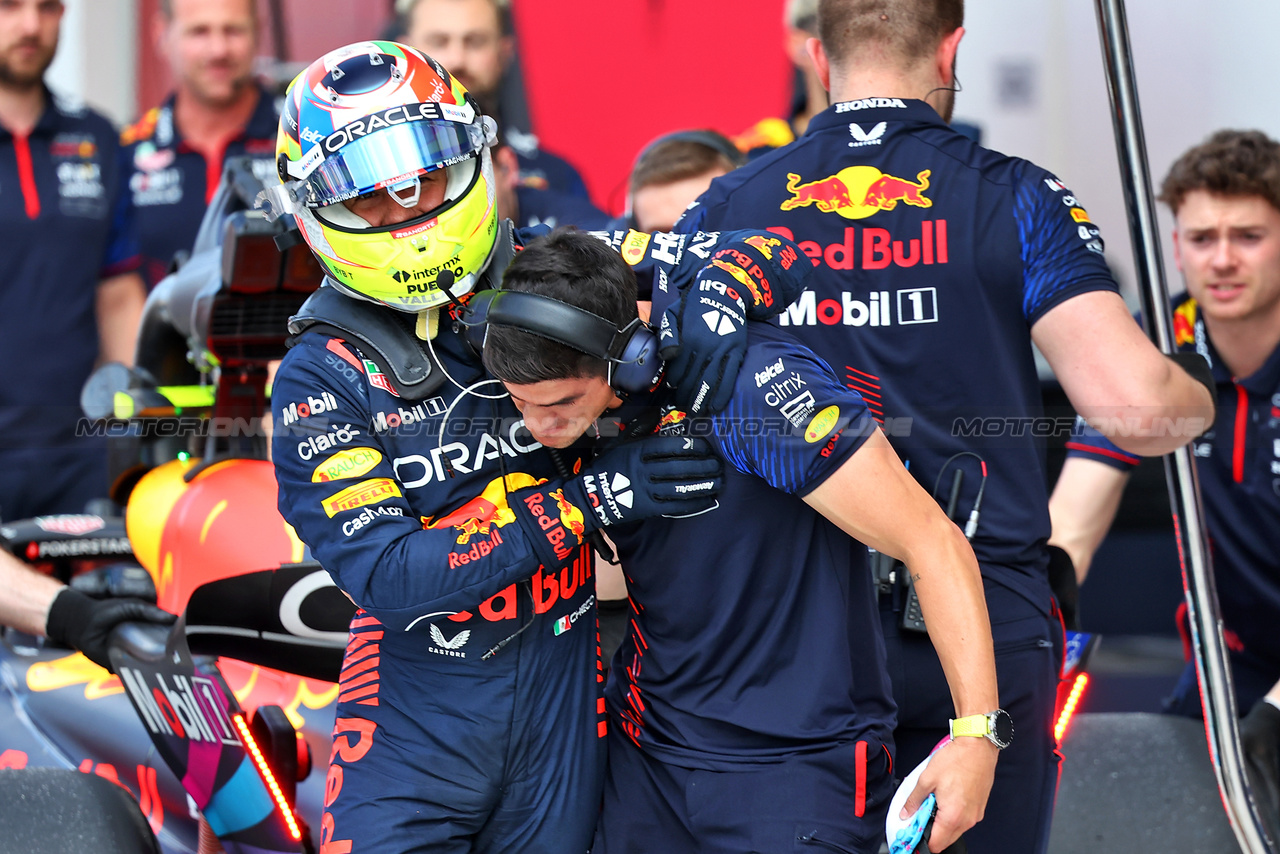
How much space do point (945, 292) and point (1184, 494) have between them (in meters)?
0.50

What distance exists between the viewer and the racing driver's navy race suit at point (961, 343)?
6.58ft

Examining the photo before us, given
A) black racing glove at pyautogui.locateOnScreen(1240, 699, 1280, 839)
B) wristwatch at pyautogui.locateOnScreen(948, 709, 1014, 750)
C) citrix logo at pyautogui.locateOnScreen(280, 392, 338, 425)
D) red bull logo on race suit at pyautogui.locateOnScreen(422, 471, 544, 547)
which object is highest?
citrix logo at pyautogui.locateOnScreen(280, 392, 338, 425)

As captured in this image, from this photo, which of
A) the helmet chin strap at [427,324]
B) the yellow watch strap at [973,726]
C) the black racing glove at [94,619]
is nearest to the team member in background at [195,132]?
the black racing glove at [94,619]

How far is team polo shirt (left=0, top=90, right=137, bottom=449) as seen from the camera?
426 cm

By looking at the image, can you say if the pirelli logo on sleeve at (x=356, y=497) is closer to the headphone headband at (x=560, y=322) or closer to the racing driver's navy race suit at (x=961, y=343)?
the headphone headband at (x=560, y=322)

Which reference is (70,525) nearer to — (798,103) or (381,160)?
(381,160)

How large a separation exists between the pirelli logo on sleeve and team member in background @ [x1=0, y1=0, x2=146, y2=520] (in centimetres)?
296

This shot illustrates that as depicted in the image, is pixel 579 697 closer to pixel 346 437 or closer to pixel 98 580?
pixel 346 437

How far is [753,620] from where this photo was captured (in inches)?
67.5

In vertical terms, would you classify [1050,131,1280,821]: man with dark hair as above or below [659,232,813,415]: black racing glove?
below

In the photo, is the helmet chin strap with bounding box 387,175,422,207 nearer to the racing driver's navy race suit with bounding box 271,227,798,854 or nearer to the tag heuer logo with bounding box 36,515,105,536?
the racing driver's navy race suit with bounding box 271,227,798,854

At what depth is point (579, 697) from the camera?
72.7 inches

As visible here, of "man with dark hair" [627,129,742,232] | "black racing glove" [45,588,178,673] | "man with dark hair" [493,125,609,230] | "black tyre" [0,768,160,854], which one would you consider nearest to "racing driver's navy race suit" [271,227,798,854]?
"black tyre" [0,768,160,854]

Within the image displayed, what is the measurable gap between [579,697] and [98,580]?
155 centimetres
